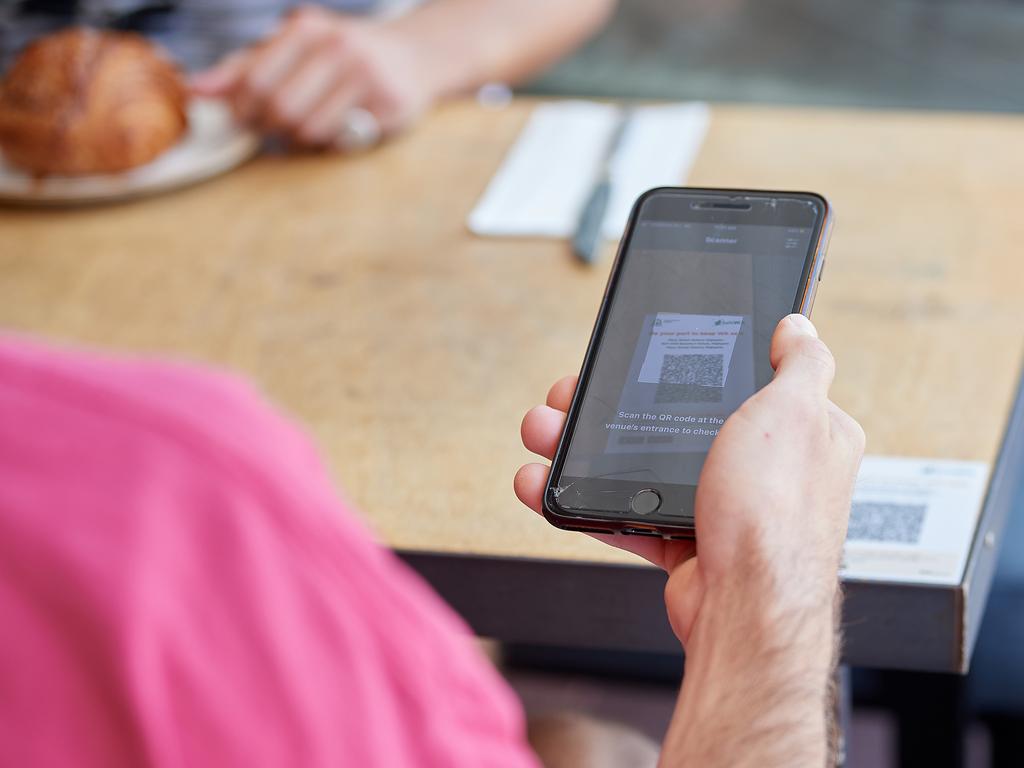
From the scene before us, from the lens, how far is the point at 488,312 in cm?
86

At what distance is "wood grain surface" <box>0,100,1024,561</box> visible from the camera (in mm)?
724

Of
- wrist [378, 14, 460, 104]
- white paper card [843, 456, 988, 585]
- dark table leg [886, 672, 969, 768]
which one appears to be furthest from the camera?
wrist [378, 14, 460, 104]

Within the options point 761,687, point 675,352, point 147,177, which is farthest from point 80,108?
point 761,687

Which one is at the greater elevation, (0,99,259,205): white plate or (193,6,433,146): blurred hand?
(193,6,433,146): blurred hand

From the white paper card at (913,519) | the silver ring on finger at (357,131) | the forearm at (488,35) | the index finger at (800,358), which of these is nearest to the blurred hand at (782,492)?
the index finger at (800,358)

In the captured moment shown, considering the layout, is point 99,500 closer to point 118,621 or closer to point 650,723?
point 118,621

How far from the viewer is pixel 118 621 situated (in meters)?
0.30

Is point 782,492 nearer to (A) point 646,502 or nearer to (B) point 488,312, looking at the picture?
(A) point 646,502

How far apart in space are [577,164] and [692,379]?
54cm

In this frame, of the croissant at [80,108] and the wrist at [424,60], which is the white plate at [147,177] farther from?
the wrist at [424,60]

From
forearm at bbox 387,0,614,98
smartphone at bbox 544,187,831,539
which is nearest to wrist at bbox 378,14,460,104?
forearm at bbox 387,0,614,98

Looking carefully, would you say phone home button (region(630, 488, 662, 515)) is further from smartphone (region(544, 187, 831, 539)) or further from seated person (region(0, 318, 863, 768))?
seated person (region(0, 318, 863, 768))

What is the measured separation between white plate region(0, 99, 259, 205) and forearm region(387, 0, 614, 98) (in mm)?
206

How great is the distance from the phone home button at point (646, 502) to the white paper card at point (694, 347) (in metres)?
0.05
